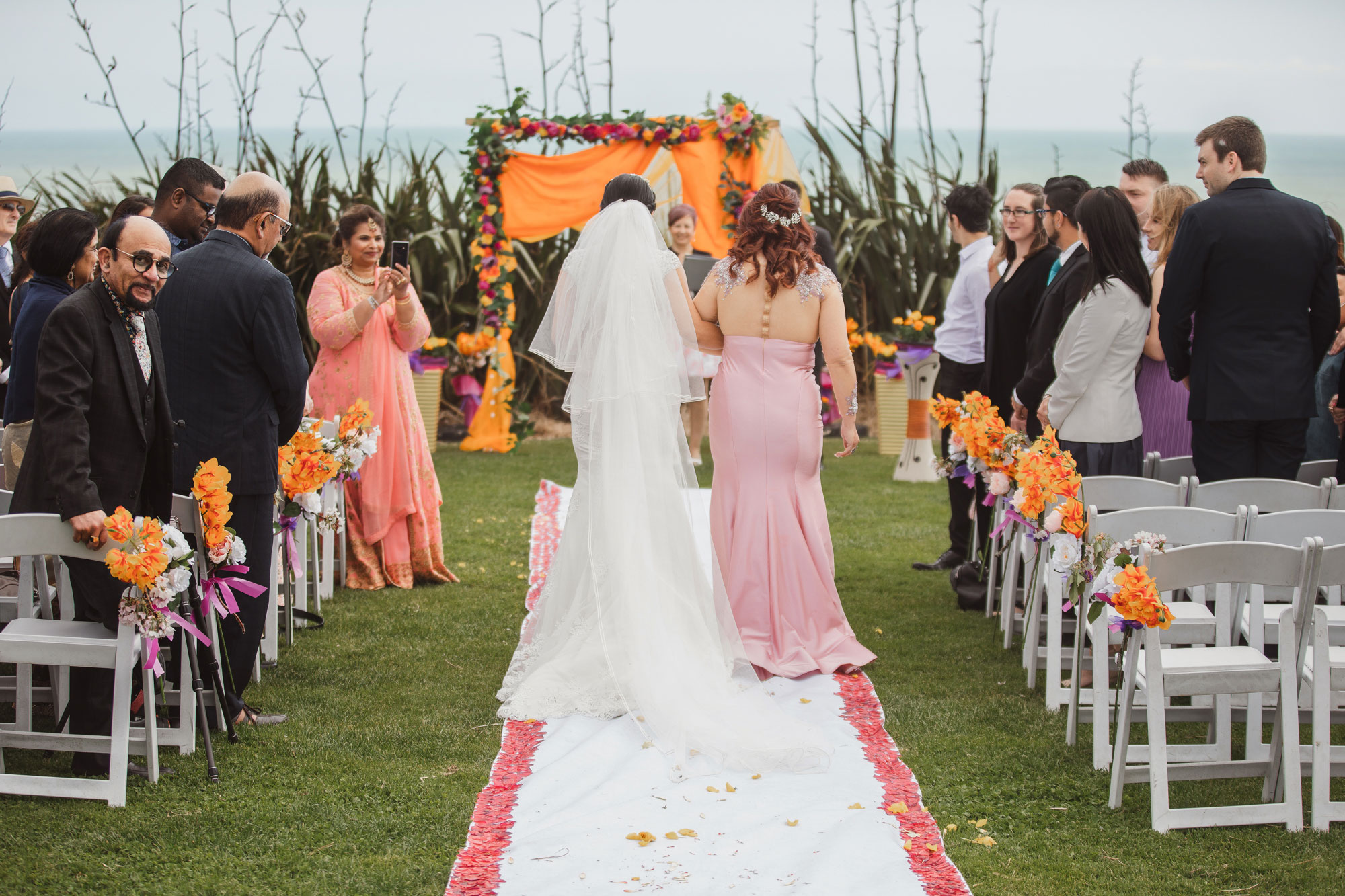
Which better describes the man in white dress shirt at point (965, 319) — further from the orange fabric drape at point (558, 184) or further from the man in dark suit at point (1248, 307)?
the orange fabric drape at point (558, 184)

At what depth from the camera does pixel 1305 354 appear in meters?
4.62

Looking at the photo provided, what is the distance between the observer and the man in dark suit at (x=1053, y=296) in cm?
508

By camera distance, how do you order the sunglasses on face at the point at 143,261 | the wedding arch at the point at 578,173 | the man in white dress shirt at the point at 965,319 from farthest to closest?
the wedding arch at the point at 578,173
the man in white dress shirt at the point at 965,319
the sunglasses on face at the point at 143,261

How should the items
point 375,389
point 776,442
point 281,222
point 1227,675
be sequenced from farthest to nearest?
point 375,389 → point 776,442 → point 281,222 → point 1227,675

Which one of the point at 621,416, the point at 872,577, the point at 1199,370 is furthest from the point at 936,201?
the point at 621,416

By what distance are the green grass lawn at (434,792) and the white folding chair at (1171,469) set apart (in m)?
0.99

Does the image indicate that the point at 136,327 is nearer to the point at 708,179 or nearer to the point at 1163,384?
the point at 1163,384

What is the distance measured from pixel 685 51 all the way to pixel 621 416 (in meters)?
11.7

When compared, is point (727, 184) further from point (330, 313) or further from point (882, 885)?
point (882, 885)

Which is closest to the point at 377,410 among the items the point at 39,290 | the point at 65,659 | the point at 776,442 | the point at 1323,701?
the point at 39,290

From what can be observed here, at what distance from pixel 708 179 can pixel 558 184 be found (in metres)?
1.32

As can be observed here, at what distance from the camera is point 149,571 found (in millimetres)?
3139

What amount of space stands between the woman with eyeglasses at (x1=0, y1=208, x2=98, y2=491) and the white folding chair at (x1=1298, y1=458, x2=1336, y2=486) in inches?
188

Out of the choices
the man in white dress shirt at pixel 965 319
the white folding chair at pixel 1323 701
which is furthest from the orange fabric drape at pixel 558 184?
the white folding chair at pixel 1323 701
